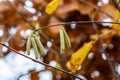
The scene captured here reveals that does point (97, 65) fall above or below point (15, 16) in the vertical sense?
below

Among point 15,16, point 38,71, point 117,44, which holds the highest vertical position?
point 15,16

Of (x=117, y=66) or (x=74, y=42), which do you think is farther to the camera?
(x=74, y=42)

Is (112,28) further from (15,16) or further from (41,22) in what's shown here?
(15,16)

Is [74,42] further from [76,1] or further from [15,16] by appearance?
[15,16]

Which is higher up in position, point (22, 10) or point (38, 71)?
point (22, 10)

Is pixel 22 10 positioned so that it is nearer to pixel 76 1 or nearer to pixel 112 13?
pixel 76 1

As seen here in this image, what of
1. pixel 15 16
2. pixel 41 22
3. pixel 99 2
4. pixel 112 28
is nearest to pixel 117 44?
pixel 112 28

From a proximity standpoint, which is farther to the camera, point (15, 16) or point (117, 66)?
point (15, 16)

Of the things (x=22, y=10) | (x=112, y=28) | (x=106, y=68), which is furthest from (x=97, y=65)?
(x=22, y=10)

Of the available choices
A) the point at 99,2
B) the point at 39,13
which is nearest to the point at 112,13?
the point at 99,2
